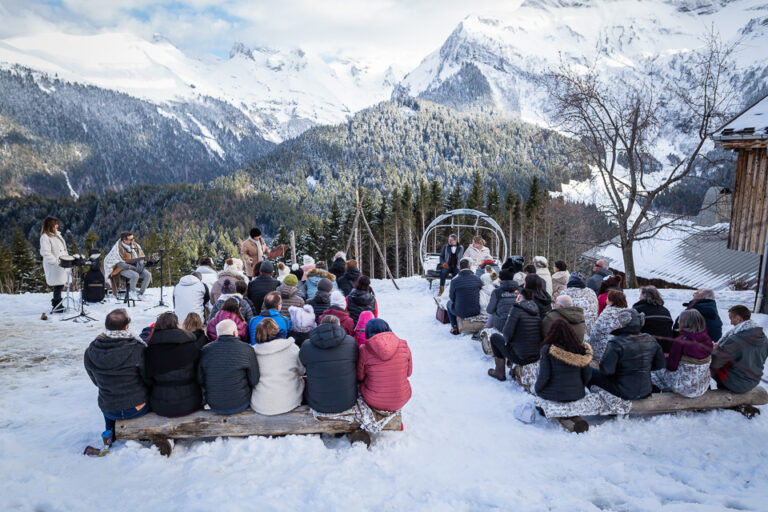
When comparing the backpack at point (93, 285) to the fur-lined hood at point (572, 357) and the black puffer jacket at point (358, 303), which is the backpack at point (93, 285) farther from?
the fur-lined hood at point (572, 357)

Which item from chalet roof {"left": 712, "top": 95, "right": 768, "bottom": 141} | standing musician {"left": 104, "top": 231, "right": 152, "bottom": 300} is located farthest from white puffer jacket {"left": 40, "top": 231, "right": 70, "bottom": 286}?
chalet roof {"left": 712, "top": 95, "right": 768, "bottom": 141}

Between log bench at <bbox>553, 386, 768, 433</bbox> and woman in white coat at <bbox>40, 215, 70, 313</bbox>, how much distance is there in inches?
421

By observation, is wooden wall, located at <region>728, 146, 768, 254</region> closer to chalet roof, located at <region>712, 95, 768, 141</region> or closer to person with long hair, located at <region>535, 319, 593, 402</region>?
chalet roof, located at <region>712, 95, 768, 141</region>

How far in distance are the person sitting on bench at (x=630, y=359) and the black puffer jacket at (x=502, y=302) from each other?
78.6 inches

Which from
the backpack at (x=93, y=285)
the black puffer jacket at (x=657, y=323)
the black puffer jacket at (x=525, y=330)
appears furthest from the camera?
the backpack at (x=93, y=285)

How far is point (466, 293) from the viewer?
344 inches

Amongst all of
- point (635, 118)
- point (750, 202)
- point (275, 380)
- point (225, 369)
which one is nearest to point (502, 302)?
point (275, 380)

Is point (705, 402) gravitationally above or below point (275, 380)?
below

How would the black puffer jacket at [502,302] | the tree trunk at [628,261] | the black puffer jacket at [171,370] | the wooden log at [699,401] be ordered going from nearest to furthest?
the black puffer jacket at [171,370] → the wooden log at [699,401] → the black puffer jacket at [502,302] → the tree trunk at [628,261]

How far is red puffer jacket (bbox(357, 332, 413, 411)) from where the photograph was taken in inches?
182

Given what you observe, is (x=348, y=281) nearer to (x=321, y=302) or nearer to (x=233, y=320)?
(x=321, y=302)

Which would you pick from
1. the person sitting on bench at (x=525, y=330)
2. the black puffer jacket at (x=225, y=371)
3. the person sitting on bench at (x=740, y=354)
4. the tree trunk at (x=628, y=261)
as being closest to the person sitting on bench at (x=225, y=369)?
the black puffer jacket at (x=225, y=371)

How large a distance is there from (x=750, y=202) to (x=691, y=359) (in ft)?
28.9

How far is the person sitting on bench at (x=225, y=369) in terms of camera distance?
4406 mm
